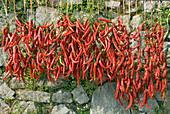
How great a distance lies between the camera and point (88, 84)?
254cm

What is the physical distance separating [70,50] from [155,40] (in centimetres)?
93

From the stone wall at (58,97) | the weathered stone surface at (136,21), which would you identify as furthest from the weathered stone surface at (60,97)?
the weathered stone surface at (136,21)

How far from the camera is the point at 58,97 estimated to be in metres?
2.55

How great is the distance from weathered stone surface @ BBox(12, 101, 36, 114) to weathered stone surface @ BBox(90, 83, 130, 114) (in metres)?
0.72

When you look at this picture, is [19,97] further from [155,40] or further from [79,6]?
[155,40]

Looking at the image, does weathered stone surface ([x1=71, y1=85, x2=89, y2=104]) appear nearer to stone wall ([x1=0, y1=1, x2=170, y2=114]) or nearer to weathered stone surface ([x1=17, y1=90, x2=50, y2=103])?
stone wall ([x1=0, y1=1, x2=170, y2=114])

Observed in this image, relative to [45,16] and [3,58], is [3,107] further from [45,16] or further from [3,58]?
[45,16]

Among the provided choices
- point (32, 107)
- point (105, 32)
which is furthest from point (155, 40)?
point (32, 107)

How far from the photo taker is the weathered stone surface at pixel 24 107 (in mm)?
2533

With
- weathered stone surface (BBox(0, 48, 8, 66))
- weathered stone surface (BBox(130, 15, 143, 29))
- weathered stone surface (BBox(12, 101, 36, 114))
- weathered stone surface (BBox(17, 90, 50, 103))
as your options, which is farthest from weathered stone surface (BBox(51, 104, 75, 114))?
weathered stone surface (BBox(130, 15, 143, 29))

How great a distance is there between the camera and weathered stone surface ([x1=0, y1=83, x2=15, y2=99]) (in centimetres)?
255

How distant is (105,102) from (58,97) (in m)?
0.58

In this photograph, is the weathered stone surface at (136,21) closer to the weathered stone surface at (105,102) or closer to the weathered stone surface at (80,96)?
the weathered stone surface at (105,102)

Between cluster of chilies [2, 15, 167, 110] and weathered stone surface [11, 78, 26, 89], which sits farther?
weathered stone surface [11, 78, 26, 89]
